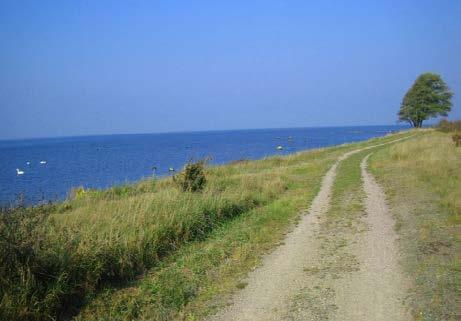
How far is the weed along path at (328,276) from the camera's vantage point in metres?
6.19

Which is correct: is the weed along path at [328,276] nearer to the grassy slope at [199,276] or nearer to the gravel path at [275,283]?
the gravel path at [275,283]

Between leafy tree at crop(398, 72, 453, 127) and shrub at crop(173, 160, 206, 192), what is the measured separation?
66.2m

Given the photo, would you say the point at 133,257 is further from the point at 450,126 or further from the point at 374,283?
the point at 450,126

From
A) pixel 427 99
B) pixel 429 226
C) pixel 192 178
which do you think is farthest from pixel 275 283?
pixel 427 99

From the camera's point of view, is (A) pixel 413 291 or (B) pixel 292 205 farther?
(B) pixel 292 205

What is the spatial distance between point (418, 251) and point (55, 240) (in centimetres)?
729

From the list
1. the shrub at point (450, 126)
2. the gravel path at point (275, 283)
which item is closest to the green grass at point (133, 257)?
the gravel path at point (275, 283)

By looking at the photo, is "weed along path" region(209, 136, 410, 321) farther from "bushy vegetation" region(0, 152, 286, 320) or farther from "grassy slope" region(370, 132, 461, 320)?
"bushy vegetation" region(0, 152, 286, 320)

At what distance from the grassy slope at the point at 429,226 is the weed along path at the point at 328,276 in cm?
34

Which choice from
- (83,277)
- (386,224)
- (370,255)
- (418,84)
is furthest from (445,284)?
(418,84)

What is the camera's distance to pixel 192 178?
663 inches

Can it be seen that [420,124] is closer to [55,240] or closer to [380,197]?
[380,197]

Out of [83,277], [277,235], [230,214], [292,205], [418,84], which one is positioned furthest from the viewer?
[418,84]

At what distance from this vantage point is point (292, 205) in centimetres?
1483
